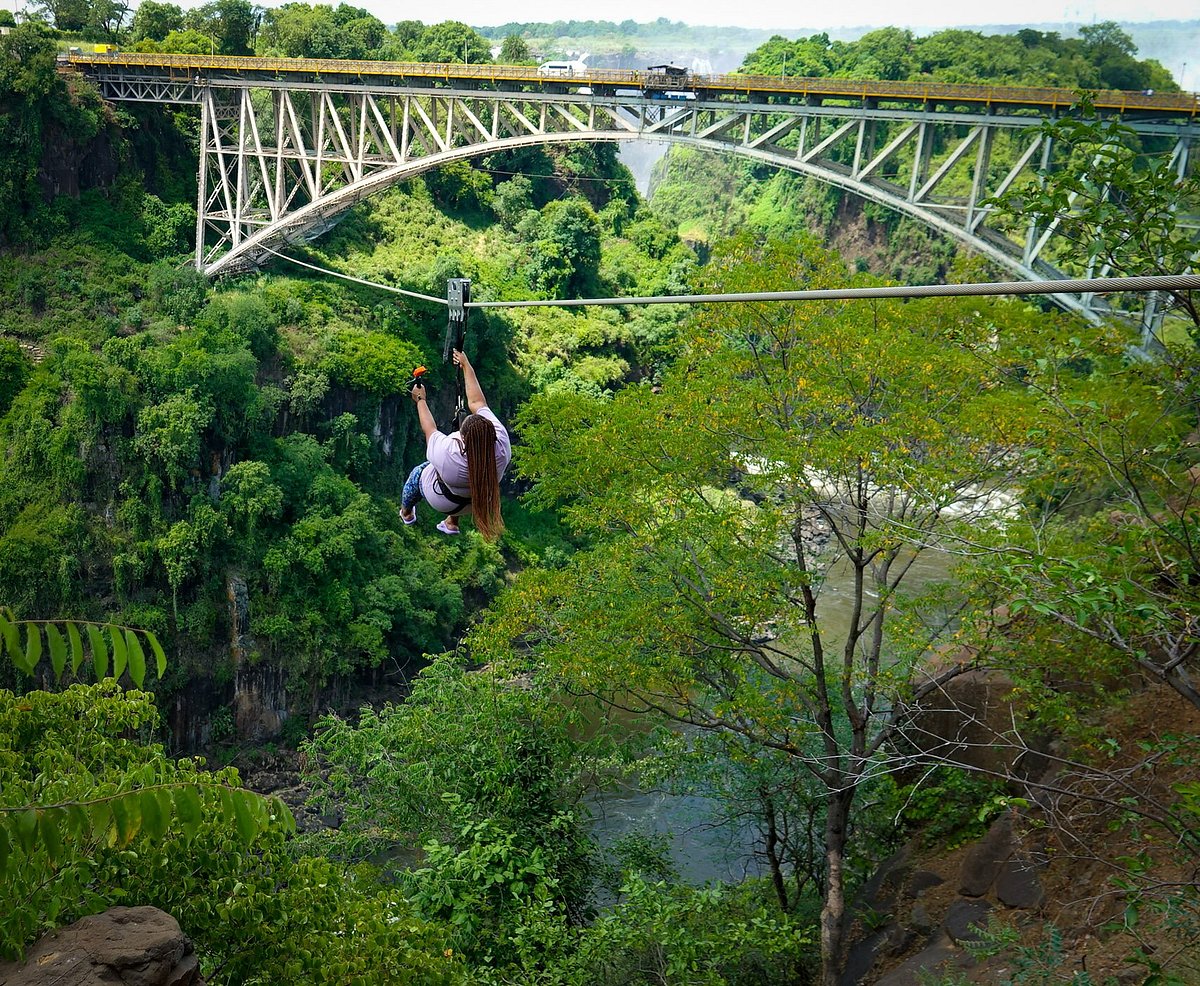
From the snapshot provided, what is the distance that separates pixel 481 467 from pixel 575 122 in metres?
18.3

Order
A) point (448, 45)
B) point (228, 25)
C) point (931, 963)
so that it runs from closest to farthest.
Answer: point (931, 963)
point (228, 25)
point (448, 45)

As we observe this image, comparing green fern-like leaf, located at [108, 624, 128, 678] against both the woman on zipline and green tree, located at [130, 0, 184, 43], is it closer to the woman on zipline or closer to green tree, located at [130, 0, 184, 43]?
the woman on zipline

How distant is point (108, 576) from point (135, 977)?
16961 mm

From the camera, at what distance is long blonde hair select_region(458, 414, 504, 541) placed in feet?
13.6

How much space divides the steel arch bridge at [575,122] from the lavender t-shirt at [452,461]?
11.8m

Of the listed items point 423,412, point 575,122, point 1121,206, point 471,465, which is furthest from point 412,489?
point 575,122

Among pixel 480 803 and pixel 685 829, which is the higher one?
pixel 480 803

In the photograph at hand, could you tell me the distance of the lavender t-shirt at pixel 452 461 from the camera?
4.27m

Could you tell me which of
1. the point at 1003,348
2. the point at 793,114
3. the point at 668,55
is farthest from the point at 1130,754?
the point at 668,55

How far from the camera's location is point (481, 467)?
13.8ft

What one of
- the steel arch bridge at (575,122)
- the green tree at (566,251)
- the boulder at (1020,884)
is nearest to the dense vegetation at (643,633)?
the boulder at (1020,884)

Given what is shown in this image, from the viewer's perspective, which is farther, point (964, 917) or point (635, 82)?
point (635, 82)

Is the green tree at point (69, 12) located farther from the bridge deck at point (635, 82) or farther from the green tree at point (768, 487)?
the green tree at point (768, 487)

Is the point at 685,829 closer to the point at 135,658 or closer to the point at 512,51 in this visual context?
the point at 135,658
